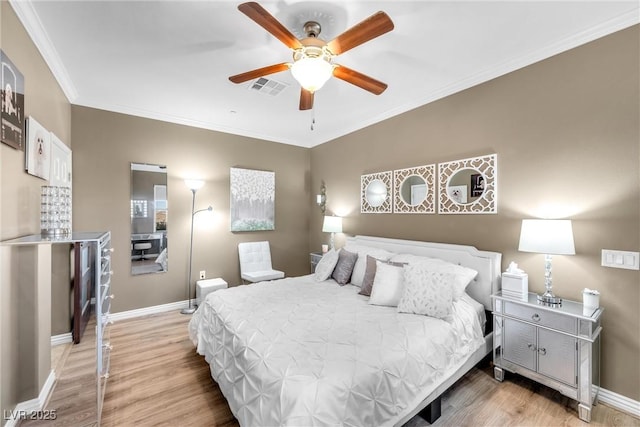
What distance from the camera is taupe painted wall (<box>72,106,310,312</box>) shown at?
3.43m

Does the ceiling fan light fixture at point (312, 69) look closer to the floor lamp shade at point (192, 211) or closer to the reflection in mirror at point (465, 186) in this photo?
the reflection in mirror at point (465, 186)

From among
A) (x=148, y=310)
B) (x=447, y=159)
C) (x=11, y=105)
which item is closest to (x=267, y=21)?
(x=11, y=105)

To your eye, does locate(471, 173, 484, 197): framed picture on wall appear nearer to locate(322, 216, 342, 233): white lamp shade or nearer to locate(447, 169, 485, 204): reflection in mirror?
locate(447, 169, 485, 204): reflection in mirror

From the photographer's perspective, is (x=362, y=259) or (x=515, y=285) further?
(x=362, y=259)

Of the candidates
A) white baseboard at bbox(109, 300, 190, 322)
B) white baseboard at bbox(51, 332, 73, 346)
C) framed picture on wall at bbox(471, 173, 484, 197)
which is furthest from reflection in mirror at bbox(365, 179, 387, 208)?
white baseboard at bbox(51, 332, 73, 346)

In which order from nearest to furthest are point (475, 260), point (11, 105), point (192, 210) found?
point (11, 105)
point (475, 260)
point (192, 210)

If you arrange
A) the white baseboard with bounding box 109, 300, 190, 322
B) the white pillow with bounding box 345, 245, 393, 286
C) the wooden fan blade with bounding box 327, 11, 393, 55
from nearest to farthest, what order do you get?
the wooden fan blade with bounding box 327, 11, 393, 55 < the white pillow with bounding box 345, 245, 393, 286 < the white baseboard with bounding box 109, 300, 190, 322

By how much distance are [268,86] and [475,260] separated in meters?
2.80

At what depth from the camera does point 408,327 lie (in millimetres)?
1947

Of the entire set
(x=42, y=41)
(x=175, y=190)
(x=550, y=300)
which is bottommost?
(x=550, y=300)

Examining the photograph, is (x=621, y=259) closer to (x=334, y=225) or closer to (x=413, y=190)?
(x=413, y=190)

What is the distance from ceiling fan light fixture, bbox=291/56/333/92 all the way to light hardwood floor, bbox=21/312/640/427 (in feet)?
7.90

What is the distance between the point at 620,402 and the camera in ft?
6.53

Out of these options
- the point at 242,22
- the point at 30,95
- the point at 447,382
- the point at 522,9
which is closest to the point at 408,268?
the point at 447,382
